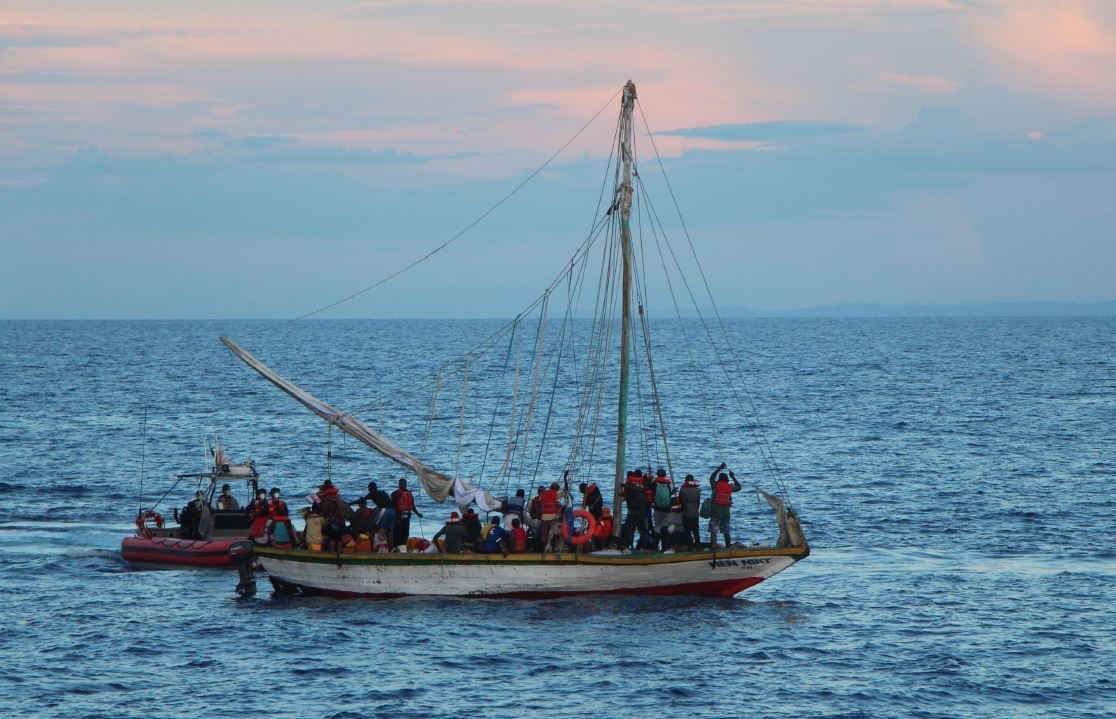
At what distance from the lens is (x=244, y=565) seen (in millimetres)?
35406

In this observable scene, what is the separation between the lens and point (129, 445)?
70.8m

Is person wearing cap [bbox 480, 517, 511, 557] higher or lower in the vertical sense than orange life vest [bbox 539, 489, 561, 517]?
lower

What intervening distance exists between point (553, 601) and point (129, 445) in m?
43.2

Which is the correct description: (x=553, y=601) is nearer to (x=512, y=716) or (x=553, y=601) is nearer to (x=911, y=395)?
(x=512, y=716)

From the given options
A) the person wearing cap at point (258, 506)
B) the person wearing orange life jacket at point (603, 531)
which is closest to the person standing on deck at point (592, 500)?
the person wearing orange life jacket at point (603, 531)

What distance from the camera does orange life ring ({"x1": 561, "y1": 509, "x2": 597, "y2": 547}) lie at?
110ft

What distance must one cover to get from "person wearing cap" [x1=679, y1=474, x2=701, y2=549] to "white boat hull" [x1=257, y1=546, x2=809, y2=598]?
97 cm

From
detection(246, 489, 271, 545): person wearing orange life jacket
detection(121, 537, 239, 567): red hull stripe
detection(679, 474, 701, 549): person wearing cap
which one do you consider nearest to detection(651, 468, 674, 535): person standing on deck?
detection(679, 474, 701, 549): person wearing cap

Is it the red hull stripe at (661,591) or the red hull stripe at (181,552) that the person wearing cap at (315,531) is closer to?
the red hull stripe at (661,591)

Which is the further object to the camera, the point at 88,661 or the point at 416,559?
the point at 416,559

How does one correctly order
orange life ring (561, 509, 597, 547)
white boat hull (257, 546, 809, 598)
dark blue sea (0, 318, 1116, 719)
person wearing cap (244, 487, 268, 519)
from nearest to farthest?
dark blue sea (0, 318, 1116, 719), orange life ring (561, 509, 597, 547), white boat hull (257, 546, 809, 598), person wearing cap (244, 487, 268, 519)

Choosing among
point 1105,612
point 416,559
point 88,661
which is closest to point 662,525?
point 416,559

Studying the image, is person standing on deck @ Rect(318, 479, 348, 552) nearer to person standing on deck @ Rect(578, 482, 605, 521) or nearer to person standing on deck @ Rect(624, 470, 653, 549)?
person standing on deck @ Rect(578, 482, 605, 521)

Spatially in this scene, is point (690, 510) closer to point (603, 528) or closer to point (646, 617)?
point (603, 528)
